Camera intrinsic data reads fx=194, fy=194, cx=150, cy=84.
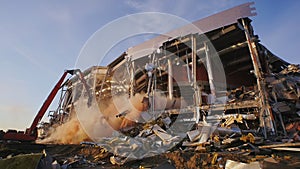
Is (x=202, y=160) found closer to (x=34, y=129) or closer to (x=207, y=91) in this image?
(x=207, y=91)

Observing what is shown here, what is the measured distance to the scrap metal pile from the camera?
4.96 meters

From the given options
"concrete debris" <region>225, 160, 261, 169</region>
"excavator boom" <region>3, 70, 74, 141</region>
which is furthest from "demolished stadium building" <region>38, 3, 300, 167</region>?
"excavator boom" <region>3, 70, 74, 141</region>

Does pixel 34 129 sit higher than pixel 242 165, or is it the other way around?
pixel 34 129

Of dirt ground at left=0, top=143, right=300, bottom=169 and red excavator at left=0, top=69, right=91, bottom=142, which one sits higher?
red excavator at left=0, top=69, right=91, bottom=142

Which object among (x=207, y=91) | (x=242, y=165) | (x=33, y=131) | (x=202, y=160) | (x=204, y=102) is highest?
(x=207, y=91)

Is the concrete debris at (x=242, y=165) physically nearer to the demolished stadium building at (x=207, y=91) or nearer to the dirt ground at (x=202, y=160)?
the dirt ground at (x=202, y=160)

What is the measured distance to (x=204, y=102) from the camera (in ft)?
29.7

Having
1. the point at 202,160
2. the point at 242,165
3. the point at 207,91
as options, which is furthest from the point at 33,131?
the point at 242,165

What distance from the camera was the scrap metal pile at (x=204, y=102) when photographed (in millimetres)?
4965

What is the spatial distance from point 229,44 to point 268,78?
407 centimetres

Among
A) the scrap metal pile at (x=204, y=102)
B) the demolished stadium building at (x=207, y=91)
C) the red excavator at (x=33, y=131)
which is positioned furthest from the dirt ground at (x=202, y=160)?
the red excavator at (x=33, y=131)

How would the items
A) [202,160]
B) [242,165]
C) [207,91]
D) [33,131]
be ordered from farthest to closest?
[207,91] → [33,131] → [202,160] → [242,165]

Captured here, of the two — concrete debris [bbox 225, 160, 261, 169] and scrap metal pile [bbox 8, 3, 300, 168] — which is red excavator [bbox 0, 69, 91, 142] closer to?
scrap metal pile [bbox 8, 3, 300, 168]

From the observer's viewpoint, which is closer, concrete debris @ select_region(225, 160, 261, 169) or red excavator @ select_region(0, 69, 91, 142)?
concrete debris @ select_region(225, 160, 261, 169)
